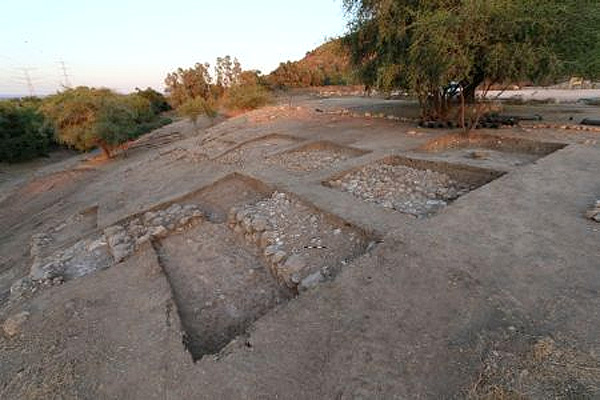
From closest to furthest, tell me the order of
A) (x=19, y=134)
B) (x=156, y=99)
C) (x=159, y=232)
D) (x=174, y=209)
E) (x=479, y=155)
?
(x=159, y=232), (x=174, y=209), (x=479, y=155), (x=19, y=134), (x=156, y=99)

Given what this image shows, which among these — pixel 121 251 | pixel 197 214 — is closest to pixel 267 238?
pixel 197 214

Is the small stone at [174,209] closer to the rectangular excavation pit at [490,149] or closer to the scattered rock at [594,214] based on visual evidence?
the rectangular excavation pit at [490,149]

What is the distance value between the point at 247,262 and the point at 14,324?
2.93 m

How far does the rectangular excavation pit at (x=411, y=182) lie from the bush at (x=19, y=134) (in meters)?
23.7

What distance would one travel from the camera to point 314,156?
980 centimetres

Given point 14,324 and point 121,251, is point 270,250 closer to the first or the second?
point 121,251

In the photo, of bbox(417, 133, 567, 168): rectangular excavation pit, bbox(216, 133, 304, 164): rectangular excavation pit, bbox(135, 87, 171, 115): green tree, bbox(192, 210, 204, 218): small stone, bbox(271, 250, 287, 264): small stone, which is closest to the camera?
bbox(271, 250, 287, 264): small stone

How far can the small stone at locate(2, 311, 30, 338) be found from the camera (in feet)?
12.0

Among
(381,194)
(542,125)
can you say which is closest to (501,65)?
(542,125)

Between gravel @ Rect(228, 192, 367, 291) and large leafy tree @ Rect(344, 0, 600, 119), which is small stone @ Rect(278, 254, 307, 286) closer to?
gravel @ Rect(228, 192, 367, 291)

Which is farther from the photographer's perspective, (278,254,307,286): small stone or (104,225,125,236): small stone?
(104,225,125,236): small stone

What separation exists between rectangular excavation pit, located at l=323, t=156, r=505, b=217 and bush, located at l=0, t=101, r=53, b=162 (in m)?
23.7

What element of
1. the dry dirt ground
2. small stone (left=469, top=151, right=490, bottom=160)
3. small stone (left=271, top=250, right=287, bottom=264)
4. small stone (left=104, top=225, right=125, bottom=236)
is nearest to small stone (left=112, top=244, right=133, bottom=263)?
the dry dirt ground

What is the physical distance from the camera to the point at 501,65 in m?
8.38
